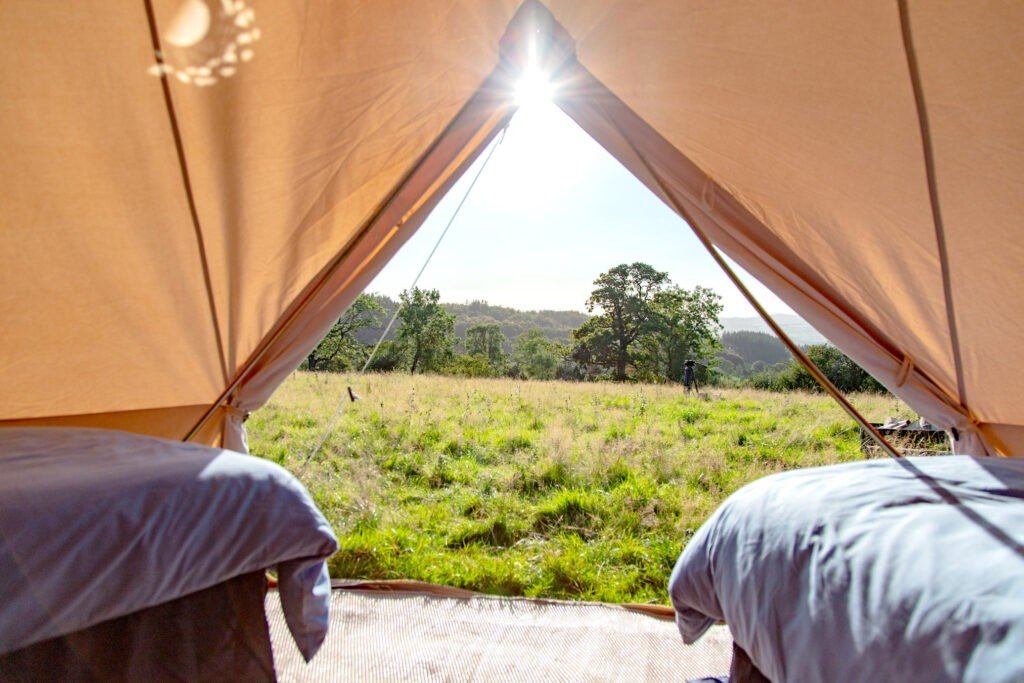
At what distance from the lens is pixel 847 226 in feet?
6.53

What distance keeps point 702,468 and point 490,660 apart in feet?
7.57

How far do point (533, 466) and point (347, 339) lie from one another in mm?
6674

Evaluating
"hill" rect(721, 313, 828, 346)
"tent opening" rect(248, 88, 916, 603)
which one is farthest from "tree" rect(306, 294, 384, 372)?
"hill" rect(721, 313, 828, 346)

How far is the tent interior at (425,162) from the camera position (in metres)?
1.67

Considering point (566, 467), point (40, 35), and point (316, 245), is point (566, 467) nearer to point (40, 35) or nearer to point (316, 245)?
point (316, 245)

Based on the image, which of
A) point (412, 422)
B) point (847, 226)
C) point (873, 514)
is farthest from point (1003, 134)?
point (412, 422)

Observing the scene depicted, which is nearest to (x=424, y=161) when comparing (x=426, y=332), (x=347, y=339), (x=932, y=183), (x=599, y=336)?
(x=932, y=183)

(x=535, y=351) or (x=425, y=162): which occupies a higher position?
(x=425, y=162)

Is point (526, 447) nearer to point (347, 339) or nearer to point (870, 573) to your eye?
point (870, 573)

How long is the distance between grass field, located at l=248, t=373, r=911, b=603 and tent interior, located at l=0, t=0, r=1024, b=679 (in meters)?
1.08

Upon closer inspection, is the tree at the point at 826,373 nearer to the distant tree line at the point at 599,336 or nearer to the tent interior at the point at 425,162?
the tent interior at the point at 425,162

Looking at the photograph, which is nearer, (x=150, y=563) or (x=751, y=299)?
(x=150, y=563)

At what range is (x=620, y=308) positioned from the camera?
1157cm

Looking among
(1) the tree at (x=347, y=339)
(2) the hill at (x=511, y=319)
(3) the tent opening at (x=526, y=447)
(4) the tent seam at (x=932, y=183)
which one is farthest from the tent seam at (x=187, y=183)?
(2) the hill at (x=511, y=319)
